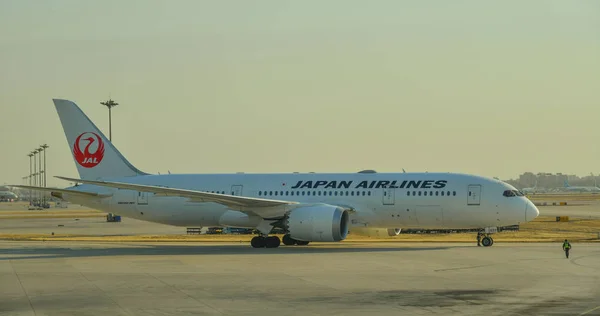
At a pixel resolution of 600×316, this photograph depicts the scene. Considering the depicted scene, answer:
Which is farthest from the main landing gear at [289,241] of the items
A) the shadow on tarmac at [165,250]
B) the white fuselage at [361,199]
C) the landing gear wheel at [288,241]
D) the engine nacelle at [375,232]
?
the engine nacelle at [375,232]

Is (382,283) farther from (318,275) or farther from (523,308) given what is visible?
(523,308)

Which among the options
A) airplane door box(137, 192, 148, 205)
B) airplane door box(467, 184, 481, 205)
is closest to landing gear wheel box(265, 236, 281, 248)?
airplane door box(137, 192, 148, 205)

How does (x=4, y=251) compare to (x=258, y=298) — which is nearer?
(x=258, y=298)

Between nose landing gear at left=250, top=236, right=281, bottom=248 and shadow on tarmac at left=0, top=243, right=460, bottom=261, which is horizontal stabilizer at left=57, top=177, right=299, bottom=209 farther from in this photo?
shadow on tarmac at left=0, top=243, right=460, bottom=261

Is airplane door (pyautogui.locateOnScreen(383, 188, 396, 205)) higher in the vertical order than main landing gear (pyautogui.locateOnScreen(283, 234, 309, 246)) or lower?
higher

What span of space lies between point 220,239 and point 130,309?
114ft

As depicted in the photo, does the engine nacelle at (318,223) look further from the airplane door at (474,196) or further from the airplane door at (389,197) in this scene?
the airplane door at (474,196)

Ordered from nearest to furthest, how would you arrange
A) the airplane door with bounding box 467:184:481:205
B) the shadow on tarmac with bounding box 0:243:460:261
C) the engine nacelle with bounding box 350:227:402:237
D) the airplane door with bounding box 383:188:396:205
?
the shadow on tarmac with bounding box 0:243:460:261, the airplane door with bounding box 467:184:481:205, the airplane door with bounding box 383:188:396:205, the engine nacelle with bounding box 350:227:402:237

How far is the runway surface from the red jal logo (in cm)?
869

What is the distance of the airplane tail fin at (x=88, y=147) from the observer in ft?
161

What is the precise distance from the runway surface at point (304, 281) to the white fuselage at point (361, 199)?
6.26 feet

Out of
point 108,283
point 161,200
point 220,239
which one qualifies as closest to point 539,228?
point 220,239

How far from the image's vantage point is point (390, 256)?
37.1 m

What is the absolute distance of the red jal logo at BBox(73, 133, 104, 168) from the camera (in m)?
49.3
